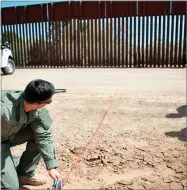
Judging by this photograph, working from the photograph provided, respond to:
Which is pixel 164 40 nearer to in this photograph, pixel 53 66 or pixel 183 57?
pixel 183 57

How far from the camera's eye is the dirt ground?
3.58 metres

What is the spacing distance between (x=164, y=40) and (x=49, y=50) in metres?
4.97

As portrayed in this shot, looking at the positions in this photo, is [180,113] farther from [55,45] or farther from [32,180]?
[55,45]

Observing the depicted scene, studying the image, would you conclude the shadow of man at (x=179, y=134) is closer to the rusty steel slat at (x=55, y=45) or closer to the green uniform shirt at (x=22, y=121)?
the green uniform shirt at (x=22, y=121)

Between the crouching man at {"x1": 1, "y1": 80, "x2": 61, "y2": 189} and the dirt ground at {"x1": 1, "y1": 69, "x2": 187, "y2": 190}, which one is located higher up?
the crouching man at {"x1": 1, "y1": 80, "x2": 61, "y2": 189}

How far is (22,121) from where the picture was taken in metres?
2.73

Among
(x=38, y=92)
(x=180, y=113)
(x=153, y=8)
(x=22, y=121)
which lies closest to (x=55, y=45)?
(x=153, y=8)

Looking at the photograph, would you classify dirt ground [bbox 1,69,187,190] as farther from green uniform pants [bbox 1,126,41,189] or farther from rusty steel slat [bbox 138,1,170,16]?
rusty steel slat [bbox 138,1,170,16]

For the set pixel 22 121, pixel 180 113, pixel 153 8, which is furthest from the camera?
pixel 153 8

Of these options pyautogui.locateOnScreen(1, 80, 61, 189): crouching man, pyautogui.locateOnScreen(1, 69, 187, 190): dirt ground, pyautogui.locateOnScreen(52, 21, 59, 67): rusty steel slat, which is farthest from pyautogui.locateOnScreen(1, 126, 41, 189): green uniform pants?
pyautogui.locateOnScreen(52, 21, 59, 67): rusty steel slat

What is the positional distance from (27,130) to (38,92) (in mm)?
719

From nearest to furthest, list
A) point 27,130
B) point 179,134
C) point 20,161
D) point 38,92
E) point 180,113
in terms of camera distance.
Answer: point 38,92 < point 27,130 < point 20,161 < point 179,134 < point 180,113

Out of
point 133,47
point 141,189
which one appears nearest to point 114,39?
point 133,47

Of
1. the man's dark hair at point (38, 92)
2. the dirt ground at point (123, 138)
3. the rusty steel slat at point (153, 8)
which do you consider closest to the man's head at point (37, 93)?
the man's dark hair at point (38, 92)
